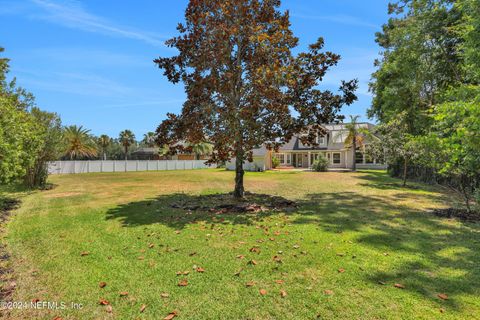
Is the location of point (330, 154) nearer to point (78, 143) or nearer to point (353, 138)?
point (353, 138)

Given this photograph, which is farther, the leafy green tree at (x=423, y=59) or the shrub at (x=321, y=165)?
the shrub at (x=321, y=165)

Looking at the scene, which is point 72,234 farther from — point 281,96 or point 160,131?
point 281,96

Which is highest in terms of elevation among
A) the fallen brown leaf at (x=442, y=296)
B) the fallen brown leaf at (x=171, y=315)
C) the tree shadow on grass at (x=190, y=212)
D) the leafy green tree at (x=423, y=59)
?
the leafy green tree at (x=423, y=59)

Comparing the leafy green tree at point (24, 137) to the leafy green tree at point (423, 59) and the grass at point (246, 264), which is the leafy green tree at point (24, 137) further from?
the leafy green tree at point (423, 59)

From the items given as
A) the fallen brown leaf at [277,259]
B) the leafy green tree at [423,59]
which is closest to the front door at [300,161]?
the leafy green tree at [423,59]

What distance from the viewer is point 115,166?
3750 cm

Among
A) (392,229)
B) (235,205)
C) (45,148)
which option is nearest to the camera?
(392,229)

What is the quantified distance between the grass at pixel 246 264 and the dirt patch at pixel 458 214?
737mm

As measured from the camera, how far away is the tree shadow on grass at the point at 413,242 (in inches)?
164

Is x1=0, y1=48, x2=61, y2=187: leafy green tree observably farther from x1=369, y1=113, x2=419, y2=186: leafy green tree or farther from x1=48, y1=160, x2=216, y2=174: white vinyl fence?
x1=369, y1=113, x2=419, y2=186: leafy green tree

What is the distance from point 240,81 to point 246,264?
26.7ft

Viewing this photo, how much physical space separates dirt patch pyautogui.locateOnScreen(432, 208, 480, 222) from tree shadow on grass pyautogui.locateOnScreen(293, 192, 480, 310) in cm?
44

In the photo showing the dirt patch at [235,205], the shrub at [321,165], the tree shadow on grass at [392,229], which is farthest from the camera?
the shrub at [321,165]

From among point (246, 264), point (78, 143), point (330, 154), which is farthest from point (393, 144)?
point (78, 143)
